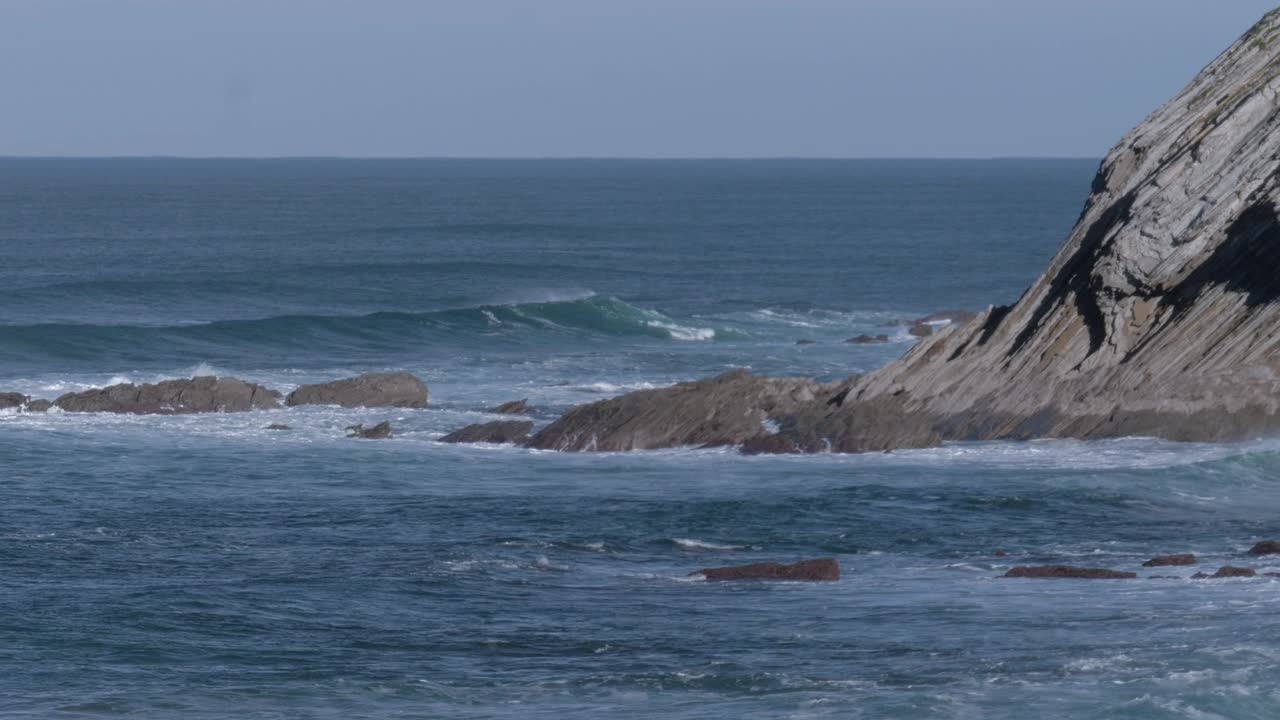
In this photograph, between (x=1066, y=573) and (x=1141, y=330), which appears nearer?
(x=1066, y=573)

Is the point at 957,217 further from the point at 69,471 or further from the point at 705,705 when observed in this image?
the point at 705,705

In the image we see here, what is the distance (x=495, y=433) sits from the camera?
4509 cm

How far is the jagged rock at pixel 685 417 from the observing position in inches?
1716

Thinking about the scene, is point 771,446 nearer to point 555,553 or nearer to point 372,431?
point 372,431

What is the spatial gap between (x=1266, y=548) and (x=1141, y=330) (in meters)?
12.1

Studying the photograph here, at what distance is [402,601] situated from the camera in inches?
1112

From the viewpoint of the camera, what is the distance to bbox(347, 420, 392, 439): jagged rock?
4566 centimetres

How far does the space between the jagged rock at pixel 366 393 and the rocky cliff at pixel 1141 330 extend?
8081mm

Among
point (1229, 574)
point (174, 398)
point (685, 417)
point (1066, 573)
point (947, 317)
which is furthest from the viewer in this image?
point (947, 317)

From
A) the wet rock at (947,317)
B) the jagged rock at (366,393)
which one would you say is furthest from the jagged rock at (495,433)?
the wet rock at (947,317)

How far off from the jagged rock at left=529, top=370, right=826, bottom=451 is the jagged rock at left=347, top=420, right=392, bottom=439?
4.10 meters

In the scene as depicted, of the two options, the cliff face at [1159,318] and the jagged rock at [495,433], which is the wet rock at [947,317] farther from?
the jagged rock at [495,433]

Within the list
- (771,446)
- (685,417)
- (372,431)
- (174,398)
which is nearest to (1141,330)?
(771,446)

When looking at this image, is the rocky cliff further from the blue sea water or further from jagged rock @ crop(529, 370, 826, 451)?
the blue sea water
